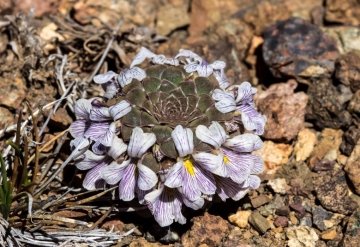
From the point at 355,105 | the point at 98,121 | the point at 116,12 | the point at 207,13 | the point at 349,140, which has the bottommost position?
the point at 349,140

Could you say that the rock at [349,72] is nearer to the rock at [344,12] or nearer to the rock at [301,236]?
the rock at [344,12]

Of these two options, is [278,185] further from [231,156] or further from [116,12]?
[116,12]

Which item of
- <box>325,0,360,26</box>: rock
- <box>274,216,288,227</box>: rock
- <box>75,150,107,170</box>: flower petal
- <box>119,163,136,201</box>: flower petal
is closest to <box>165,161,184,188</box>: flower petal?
<box>119,163,136,201</box>: flower petal

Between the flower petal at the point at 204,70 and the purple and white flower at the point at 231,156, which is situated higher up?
the flower petal at the point at 204,70

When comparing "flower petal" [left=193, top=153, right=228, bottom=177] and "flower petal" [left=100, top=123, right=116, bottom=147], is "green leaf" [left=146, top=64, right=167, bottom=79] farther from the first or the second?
"flower petal" [left=193, top=153, right=228, bottom=177]

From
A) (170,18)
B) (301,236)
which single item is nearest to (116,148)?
(301,236)

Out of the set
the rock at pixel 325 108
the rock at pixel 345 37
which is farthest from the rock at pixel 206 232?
the rock at pixel 345 37
